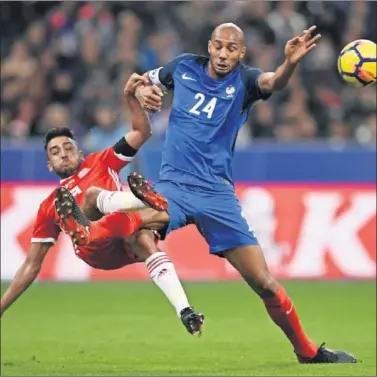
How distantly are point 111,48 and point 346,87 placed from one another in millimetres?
3878

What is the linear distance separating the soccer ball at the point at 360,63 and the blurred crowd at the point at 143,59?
28.1 feet

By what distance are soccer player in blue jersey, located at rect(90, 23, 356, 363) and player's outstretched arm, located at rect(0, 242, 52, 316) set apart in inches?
48.4

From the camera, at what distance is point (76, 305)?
1459 centimetres

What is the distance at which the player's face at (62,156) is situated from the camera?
10.2m

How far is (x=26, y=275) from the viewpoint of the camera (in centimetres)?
1009

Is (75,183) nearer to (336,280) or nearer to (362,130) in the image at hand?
(336,280)

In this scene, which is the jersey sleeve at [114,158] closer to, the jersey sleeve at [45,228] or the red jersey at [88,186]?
the red jersey at [88,186]

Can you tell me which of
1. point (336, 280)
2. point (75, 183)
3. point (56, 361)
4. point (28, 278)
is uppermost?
point (75, 183)

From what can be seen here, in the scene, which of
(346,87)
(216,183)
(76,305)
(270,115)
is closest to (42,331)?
(76,305)

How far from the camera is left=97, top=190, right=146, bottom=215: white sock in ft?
29.6

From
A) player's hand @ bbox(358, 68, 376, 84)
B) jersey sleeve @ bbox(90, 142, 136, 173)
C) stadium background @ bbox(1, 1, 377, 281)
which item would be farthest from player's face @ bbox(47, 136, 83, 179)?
stadium background @ bbox(1, 1, 377, 281)

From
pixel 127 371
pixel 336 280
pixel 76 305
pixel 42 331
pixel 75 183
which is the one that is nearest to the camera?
pixel 127 371

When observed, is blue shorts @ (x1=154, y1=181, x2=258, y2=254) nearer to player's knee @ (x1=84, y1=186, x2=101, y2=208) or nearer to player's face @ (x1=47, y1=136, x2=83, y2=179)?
player's knee @ (x1=84, y1=186, x2=101, y2=208)

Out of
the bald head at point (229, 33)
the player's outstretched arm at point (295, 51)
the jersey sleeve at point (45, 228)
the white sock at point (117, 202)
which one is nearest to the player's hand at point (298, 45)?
the player's outstretched arm at point (295, 51)
